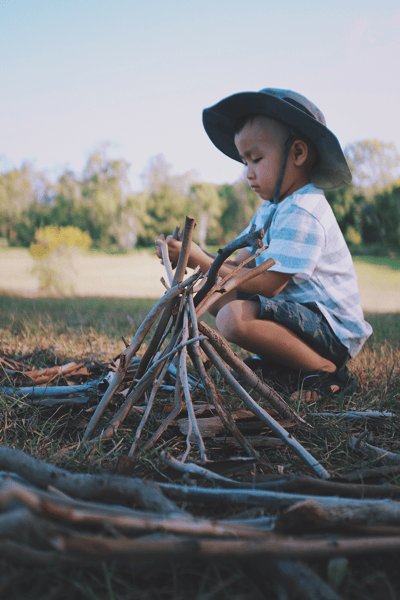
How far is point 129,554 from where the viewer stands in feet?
2.17

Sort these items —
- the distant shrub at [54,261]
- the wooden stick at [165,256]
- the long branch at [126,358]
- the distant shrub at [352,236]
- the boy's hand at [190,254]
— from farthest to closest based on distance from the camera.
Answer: the distant shrub at [352,236], the distant shrub at [54,261], the boy's hand at [190,254], the wooden stick at [165,256], the long branch at [126,358]

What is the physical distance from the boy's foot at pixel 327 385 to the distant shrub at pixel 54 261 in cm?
1159

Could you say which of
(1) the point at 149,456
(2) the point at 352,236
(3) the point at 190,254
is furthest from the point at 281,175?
(2) the point at 352,236

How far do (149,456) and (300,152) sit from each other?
1955mm

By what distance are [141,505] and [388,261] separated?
26.1m

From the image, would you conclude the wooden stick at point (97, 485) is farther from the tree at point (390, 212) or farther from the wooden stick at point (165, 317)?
the tree at point (390, 212)

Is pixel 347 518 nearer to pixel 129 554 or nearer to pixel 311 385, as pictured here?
pixel 129 554

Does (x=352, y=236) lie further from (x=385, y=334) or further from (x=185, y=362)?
(x=185, y=362)

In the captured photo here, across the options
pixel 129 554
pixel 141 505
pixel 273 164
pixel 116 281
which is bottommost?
pixel 116 281

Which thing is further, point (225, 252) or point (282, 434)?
point (225, 252)

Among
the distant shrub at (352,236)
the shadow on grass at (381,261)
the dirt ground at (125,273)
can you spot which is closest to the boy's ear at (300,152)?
the dirt ground at (125,273)

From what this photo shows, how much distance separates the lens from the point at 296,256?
2242 mm

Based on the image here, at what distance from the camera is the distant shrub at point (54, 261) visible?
13.0 metres

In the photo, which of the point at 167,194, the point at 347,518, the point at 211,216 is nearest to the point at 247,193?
the point at 211,216
